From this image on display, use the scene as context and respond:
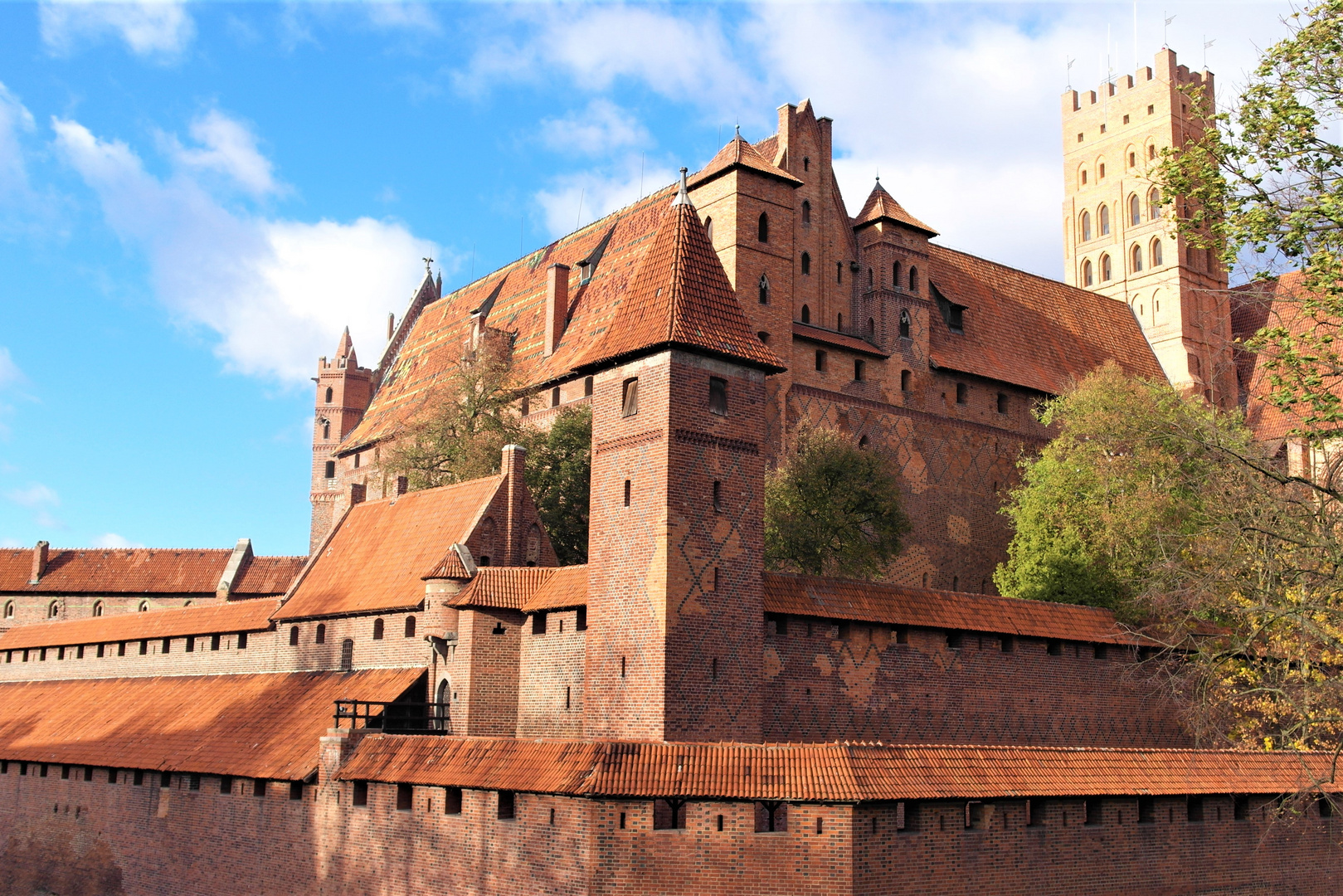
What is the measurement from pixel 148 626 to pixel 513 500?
14759mm

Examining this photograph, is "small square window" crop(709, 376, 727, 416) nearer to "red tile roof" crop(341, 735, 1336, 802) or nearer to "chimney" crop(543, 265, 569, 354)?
"red tile roof" crop(341, 735, 1336, 802)

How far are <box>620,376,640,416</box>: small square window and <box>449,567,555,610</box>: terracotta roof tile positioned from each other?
3.98m

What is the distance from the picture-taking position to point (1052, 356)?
155ft

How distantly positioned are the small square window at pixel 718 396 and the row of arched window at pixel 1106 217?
34.9 meters

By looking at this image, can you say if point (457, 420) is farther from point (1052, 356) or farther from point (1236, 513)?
point (1236, 513)

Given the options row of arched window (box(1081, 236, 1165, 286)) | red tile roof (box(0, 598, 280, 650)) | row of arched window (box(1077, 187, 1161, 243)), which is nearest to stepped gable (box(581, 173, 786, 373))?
red tile roof (box(0, 598, 280, 650))

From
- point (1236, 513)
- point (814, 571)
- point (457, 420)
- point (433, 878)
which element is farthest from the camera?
point (457, 420)

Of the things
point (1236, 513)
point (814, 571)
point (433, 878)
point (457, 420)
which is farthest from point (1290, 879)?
point (457, 420)

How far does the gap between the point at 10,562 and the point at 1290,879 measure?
161ft

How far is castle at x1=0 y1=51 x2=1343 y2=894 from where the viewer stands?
19688 millimetres

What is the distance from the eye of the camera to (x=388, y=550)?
103 ft

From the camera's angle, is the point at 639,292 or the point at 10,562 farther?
the point at 10,562

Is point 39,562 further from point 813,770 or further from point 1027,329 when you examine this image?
point 813,770

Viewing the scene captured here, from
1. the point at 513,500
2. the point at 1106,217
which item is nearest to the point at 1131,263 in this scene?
the point at 1106,217
